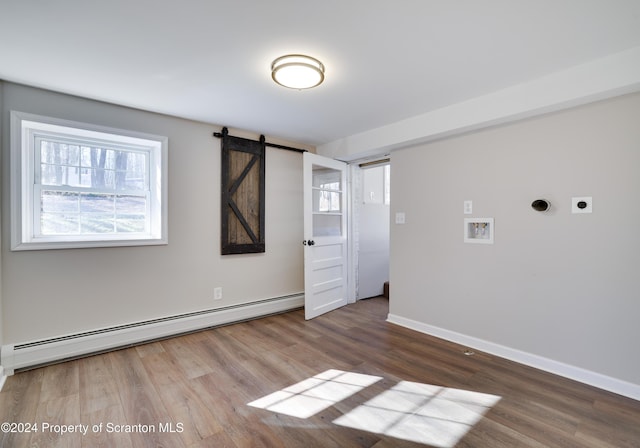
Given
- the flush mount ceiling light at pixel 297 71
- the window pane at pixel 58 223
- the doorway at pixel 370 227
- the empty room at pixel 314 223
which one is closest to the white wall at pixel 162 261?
the empty room at pixel 314 223

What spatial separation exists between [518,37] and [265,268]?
3329mm

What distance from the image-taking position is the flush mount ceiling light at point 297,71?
2.01 meters

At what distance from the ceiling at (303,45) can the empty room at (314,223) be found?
17 millimetres

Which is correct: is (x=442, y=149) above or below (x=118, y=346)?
above

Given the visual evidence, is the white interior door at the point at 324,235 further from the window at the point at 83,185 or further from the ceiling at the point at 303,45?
the window at the point at 83,185

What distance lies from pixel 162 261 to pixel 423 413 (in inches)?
108

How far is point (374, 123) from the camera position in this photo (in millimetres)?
3346

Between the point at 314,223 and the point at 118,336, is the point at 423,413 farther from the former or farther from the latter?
the point at 118,336

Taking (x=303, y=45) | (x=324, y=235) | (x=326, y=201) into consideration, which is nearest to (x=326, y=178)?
(x=326, y=201)

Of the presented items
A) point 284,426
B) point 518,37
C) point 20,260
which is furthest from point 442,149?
point 20,260

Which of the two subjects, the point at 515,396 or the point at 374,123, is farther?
the point at 374,123

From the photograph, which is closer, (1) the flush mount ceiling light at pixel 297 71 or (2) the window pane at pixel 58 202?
(1) the flush mount ceiling light at pixel 297 71

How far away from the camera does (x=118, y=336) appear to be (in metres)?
2.77

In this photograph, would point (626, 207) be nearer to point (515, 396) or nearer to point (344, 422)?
point (515, 396)
